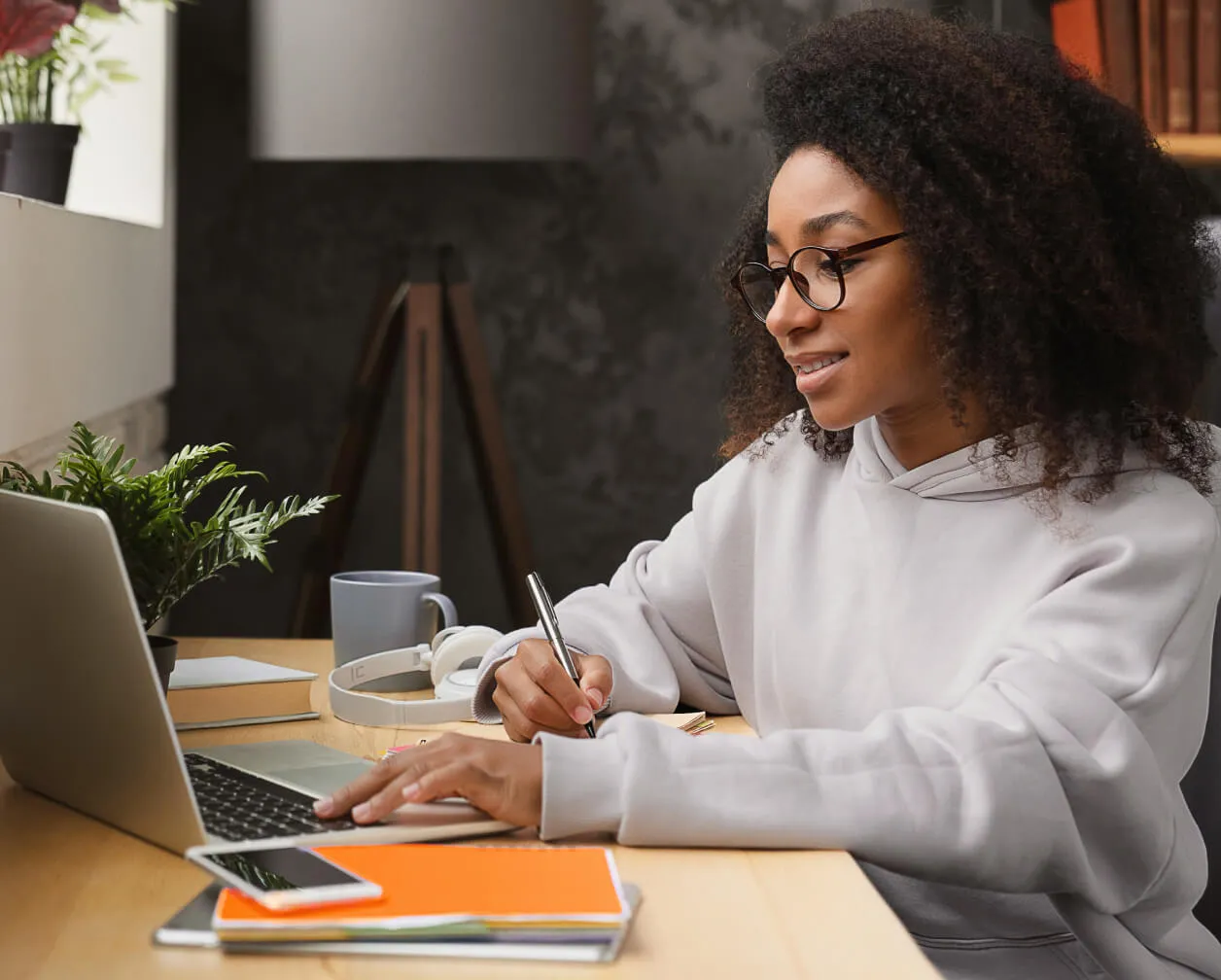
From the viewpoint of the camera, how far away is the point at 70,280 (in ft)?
5.44

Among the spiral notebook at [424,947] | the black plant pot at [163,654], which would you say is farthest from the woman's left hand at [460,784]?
the black plant pot at [163,654]

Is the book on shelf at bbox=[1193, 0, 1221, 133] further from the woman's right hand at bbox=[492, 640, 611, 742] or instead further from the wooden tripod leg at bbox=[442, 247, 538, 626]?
the woman's right hand at bbox=[492, 640, 611, 742]

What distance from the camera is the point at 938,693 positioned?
1107 millimetres

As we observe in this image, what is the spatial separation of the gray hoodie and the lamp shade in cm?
93

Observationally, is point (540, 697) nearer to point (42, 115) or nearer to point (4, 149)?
point (4, 149)

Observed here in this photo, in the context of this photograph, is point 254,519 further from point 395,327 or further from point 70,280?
point 395,327

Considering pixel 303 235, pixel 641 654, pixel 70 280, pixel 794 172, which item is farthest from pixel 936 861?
pixel 303 235

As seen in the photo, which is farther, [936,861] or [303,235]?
[303,235]

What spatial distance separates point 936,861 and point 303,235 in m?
1.95

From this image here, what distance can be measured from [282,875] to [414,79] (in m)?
1.59

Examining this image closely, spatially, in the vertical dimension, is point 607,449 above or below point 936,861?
above

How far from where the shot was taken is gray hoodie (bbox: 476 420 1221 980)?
2.79 ft

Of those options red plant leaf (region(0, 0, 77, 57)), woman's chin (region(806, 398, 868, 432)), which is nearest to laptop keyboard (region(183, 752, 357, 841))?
woman's chin (region(806, 398, 868, 432))

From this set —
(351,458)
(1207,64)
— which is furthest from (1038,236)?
(351,458)
